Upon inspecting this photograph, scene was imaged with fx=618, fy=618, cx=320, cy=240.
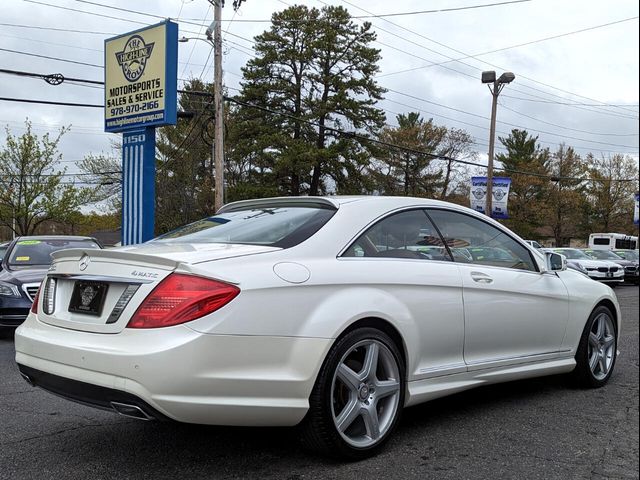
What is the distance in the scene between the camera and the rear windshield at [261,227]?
3.49 m

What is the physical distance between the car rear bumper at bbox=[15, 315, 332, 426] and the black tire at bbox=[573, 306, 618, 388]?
278 centimetres

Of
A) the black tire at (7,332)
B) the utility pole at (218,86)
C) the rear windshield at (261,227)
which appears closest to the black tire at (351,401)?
the rear windshield at (261,227)

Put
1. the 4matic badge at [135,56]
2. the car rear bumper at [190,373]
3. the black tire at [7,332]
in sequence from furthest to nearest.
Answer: the 4matic badge at [135,56]
the black tire at [7,332]
the car rear bumper at [190,373]

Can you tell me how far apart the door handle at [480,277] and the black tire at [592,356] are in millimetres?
1378

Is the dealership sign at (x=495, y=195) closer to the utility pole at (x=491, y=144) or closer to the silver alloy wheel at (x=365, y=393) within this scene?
the utility pole at (x=491, y=144)

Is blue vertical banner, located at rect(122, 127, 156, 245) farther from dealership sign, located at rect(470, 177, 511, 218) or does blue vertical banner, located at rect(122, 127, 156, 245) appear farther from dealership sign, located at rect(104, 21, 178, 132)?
dealership sign, located at rect(470, 177, 511, 218)

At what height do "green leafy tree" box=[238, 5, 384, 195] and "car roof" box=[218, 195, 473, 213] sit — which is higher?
"green leafy tree" box=[238, 5, 384, 195]

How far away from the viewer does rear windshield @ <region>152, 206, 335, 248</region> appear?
3.49 m

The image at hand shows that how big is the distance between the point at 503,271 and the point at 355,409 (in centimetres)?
163

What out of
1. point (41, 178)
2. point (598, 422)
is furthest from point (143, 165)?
point (41, 178)

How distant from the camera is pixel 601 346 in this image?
5.21m

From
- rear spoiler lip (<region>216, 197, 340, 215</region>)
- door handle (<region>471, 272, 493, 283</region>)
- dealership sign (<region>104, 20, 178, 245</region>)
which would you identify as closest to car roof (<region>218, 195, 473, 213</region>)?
rear spoiler lip (<region>216, 197, 340, 215</region>)

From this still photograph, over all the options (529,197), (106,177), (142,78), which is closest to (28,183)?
(106,177)

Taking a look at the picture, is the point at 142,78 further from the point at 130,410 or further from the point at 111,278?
the point at 130,410
